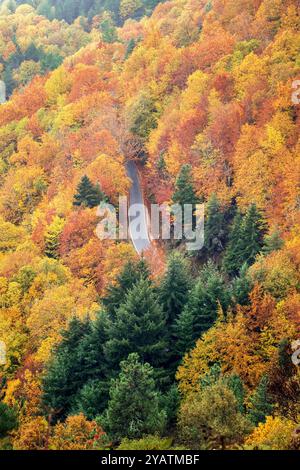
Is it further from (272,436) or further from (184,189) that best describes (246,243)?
(272,436)

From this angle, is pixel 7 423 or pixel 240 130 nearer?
pixel 7 423

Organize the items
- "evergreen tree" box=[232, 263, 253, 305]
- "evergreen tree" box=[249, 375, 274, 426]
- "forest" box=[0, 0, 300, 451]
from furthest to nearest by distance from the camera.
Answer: "evergreen tree" box=[232, 263, 253, 305] → "forest" box=[0, 0, 300, 451] → "evergreen tree" box=[249, 375, 274, 426]

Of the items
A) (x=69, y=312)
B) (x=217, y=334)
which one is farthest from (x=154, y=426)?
(x=69, y=312)

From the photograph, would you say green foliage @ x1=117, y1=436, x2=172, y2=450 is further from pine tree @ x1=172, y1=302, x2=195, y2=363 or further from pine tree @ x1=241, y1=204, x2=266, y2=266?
pine tree @ x1=241, y1=204, x2=266, y2=266

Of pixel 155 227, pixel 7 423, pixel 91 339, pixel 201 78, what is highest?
pixel 201 78

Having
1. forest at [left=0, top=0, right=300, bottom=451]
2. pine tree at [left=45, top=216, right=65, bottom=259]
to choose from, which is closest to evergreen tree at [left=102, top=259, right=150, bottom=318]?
forest at [left=0, top=0, right=300, bottom=451]

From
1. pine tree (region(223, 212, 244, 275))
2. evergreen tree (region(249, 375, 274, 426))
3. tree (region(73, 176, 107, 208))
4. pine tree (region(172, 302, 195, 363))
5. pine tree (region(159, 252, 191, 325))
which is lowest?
evergreen tree (region(249, 375, 274, 426))
